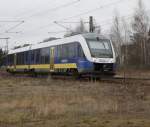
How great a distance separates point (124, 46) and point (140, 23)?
11.8m

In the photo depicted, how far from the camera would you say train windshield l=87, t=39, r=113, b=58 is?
98.1 feet

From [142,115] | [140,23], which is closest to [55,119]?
[142,115]

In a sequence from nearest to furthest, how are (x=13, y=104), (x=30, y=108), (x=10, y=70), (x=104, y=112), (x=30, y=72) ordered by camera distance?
(x=104, y=112), (x=30, y=108), (x=13, y=104), (x=30, y=72), (x=10, y=70)

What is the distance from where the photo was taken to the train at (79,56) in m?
29.5

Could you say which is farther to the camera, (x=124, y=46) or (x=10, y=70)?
(x=124, y=46)

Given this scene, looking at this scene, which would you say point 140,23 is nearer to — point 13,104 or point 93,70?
point 93,70

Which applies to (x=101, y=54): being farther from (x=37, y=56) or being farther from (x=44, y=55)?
(x=37, y=56)

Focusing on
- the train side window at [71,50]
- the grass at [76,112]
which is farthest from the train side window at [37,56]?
the grass at [76,112]

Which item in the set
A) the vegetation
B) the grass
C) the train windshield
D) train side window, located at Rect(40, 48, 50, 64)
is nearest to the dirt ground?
the grass

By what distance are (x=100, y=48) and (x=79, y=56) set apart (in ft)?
5.18

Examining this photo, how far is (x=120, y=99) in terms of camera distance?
1598 centimetres

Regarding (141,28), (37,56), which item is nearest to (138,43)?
(141,28)

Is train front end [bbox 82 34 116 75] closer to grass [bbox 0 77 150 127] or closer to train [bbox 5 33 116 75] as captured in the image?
train [bbox 5 33 116 75]

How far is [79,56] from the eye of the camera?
99.8ft
